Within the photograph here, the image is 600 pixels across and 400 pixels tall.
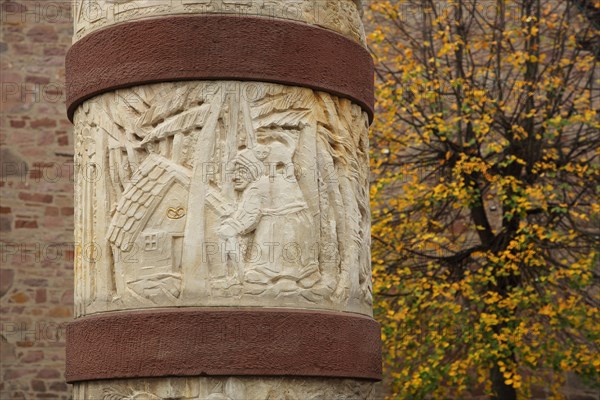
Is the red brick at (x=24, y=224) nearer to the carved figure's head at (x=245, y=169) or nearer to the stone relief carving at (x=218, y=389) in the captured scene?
the stone relief carving at (x=218, y=389)

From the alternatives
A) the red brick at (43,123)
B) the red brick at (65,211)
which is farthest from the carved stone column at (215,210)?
the red brick at (43,123)

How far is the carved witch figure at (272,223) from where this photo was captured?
5.02 m

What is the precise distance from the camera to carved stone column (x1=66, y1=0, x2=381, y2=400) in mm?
4938

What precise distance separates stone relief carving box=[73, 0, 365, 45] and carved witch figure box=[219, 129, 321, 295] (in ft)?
1.94

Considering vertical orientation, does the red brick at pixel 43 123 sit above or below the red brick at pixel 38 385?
above

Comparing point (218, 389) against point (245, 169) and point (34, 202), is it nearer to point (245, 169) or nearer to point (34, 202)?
point (245, 169)

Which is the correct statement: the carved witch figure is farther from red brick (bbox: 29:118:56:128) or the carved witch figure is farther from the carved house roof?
red brick (bbox: 29:118:56:128)

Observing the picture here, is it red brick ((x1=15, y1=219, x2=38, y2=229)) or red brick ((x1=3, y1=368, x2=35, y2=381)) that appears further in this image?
red brick ((x1=15, y1=219, x2=38, y2=229))

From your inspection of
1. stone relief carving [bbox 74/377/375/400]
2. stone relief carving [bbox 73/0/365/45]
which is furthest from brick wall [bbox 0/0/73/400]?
stone relief carving [bbox 74/377/375/400]

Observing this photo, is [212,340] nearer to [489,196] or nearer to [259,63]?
[259,63]

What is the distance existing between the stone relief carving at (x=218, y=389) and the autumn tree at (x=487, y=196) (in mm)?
4656

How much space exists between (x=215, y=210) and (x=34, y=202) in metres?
7.39

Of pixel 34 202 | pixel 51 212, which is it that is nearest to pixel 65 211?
pixel 51 212

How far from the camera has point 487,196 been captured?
10.9 m
